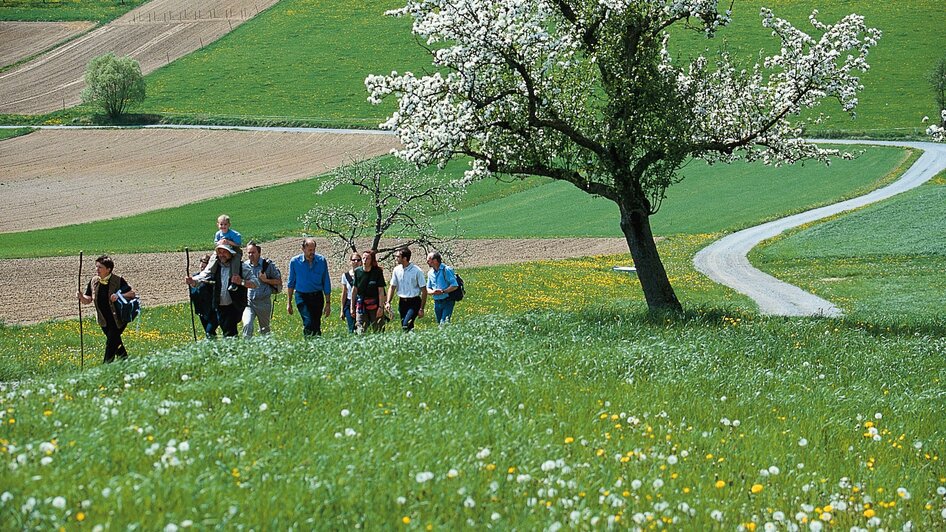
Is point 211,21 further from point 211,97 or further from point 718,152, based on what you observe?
point 718,152

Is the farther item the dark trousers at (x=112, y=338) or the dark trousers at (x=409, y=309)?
the dark trousers at (x=409, y=309)

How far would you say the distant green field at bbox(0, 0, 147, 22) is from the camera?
121500 mm

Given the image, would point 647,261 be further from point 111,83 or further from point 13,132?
point 111,83

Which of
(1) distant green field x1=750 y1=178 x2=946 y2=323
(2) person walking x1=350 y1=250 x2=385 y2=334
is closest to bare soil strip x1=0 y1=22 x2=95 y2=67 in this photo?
(1) distant green field x1=750 y1=178 x2=946 y2=323

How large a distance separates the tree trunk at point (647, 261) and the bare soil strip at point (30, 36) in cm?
10520

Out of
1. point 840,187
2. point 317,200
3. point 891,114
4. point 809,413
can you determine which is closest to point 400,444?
point 809,413

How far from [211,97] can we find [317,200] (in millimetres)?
44035

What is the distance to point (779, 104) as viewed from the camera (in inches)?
870

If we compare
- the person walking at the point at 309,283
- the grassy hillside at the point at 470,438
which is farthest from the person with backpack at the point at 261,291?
the grassy hillside at the point at 470,438

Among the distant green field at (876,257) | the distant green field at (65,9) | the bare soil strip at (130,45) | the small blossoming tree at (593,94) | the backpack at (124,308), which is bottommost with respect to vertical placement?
the distant green field at (876,257)

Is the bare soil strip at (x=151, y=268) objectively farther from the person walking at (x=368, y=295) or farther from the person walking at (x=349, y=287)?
the person walking at (x=368, y=295)

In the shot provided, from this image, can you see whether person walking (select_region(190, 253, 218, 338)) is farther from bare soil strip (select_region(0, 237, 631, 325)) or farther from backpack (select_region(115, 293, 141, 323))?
bare soil strip (select_region(0, 237, 631, 325))

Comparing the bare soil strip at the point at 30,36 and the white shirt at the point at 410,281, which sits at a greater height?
the bare soil strip at the point at 30,36

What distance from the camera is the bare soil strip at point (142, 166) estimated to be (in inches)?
2394
